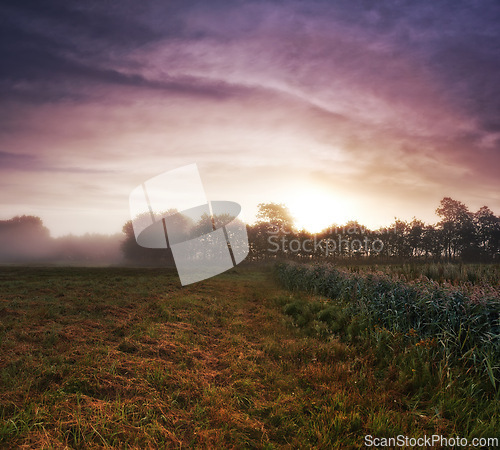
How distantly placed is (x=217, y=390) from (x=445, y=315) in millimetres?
4447

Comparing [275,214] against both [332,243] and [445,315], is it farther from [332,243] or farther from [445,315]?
[445,315]

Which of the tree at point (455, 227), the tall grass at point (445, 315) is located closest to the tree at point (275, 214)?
the tree at point (455, 227)

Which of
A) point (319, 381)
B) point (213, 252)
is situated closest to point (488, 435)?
point (319, 381)

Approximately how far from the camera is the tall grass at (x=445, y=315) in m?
4.71

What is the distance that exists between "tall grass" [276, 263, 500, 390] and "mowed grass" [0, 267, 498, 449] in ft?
1.79

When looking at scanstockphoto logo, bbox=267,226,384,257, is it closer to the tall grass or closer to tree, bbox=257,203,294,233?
tree, bbox=257,203,294,233

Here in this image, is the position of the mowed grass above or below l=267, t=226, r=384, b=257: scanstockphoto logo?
below

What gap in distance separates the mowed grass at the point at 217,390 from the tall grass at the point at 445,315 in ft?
1.79

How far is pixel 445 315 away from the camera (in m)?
5.50

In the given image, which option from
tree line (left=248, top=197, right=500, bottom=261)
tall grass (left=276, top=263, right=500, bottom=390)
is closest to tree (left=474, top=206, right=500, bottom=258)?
tree line (left=248, top=197, right=500, bottom=261)

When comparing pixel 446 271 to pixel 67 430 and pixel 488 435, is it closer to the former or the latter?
pixel 488 435

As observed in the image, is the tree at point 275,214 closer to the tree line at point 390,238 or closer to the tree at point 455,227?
the tree line at point 390,238

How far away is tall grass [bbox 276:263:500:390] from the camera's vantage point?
15.5 feet

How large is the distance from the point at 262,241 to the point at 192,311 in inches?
1923
